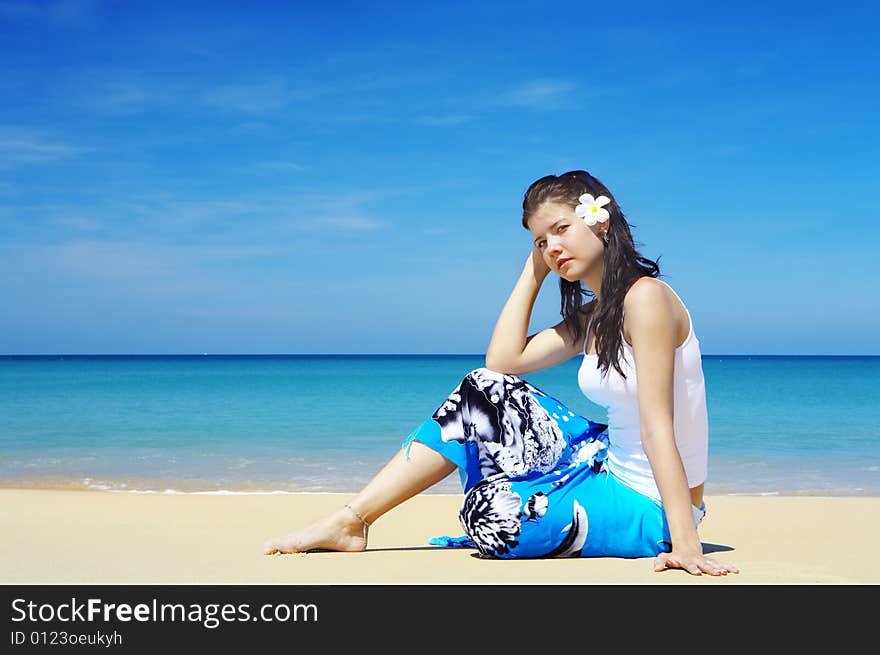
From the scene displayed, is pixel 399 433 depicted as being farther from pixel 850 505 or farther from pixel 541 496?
pixel 541 496

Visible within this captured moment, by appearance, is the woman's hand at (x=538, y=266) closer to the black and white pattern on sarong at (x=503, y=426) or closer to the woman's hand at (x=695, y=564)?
the black and white pattern on sarong at (x=503, y=426)

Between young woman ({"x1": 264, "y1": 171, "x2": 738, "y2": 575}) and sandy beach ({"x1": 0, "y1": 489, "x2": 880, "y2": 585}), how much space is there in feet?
0.46

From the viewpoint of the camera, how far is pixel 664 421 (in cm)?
298

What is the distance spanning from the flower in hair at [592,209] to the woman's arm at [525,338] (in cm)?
45

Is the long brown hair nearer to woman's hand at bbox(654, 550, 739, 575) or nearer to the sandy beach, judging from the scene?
woman's hand at bbox(654, 550, 739, 575)

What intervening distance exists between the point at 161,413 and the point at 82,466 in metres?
8.06

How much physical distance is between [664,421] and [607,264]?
0.61 metres

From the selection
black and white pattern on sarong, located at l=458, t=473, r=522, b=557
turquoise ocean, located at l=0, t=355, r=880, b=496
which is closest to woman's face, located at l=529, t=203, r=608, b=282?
black and white pattern on sarong, located at l=458, t=473, r=522, b=557

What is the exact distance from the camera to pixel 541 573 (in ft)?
10.3

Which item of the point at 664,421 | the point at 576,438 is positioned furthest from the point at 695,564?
the point at 576,438

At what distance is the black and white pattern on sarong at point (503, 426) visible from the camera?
10.8 ft

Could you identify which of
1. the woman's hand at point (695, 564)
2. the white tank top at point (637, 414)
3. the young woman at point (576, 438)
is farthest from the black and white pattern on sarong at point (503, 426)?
the woman's hand at point (695, 564)
